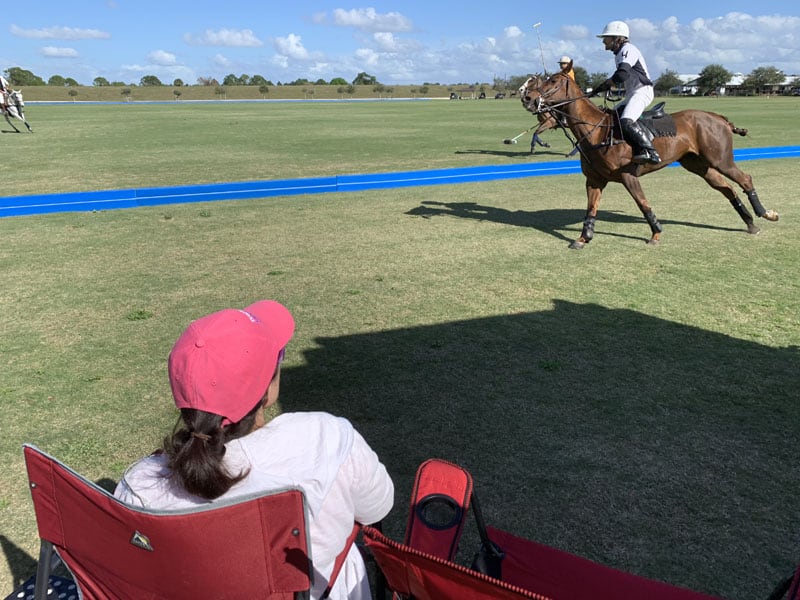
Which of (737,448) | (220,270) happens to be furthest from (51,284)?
(737,448)

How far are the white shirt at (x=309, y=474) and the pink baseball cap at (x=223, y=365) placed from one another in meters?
0.11

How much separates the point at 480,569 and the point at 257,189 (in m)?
11.2

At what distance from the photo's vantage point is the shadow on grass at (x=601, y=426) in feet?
9.63

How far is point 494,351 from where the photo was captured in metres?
5.00

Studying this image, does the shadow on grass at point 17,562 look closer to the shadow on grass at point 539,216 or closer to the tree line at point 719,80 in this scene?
the shadow on grass at point 539,216

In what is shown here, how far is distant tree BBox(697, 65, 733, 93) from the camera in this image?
87969 mm

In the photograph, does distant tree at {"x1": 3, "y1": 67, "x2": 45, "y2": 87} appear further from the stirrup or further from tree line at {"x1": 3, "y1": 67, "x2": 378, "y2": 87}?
the stirrup

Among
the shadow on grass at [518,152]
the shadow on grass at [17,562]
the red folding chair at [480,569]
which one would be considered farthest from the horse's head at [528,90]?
the shadow on grass at [518,152]

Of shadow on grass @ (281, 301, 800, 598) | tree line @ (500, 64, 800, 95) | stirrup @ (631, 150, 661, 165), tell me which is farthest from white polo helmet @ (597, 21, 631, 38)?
tree line @ (500, 64, 800, 95)

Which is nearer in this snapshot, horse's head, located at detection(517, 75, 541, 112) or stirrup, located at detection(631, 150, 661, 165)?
stirrup, located at detection(631, 150, 661, 165)

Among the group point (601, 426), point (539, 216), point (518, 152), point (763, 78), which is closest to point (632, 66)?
point (539, 216)

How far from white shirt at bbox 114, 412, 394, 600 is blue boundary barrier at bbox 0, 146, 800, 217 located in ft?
34.5

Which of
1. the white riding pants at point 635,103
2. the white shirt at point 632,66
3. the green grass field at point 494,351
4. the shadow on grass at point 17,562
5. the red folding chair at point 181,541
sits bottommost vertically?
the shadow on grass at point 17,562

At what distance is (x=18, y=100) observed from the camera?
26328 mm
